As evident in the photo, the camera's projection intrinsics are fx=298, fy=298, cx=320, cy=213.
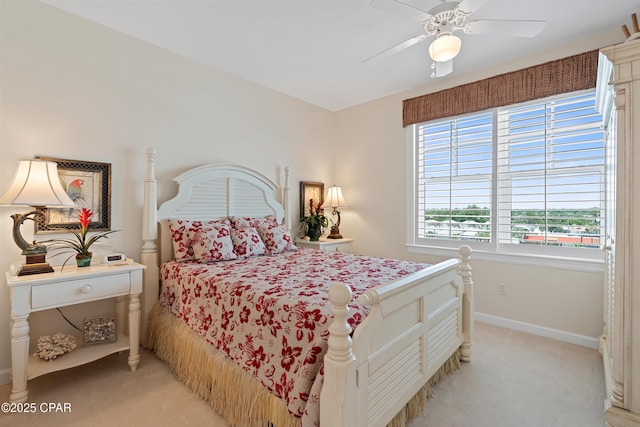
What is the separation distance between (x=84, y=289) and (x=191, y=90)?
206 centimetres

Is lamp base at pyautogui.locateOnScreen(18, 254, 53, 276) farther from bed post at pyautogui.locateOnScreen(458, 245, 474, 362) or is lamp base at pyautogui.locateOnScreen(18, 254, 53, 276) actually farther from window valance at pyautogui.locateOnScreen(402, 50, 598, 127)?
window valance at pyautogui.locateOnScreen(402, 50, 598, 127)

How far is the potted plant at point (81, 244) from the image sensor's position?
2.10 meters

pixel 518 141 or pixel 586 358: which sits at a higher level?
pixel 518 141

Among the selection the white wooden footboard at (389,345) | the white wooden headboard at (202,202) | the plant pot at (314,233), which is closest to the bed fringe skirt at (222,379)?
the white wooden footboard at (389,345)

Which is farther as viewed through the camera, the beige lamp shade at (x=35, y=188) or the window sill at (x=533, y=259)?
the window sill at (x=533, y=259)

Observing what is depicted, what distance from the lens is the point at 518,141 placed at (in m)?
3.04

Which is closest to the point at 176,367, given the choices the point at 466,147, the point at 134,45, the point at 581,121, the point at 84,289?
the point at 84,289

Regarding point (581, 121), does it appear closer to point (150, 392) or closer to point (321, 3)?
point (321, 3)

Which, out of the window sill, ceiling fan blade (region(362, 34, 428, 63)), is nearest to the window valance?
ceiling fan blade (region(362, 34, 428, 63))

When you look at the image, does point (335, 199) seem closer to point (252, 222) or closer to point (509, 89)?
point (252, 222)

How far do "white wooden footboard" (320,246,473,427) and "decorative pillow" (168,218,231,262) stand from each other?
72.0 inches

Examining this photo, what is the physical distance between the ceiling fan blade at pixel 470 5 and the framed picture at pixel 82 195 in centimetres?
278

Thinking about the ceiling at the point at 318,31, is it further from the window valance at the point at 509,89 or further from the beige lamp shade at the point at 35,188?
the beige lamp shade at the point at 35,188

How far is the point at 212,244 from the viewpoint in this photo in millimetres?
2551
